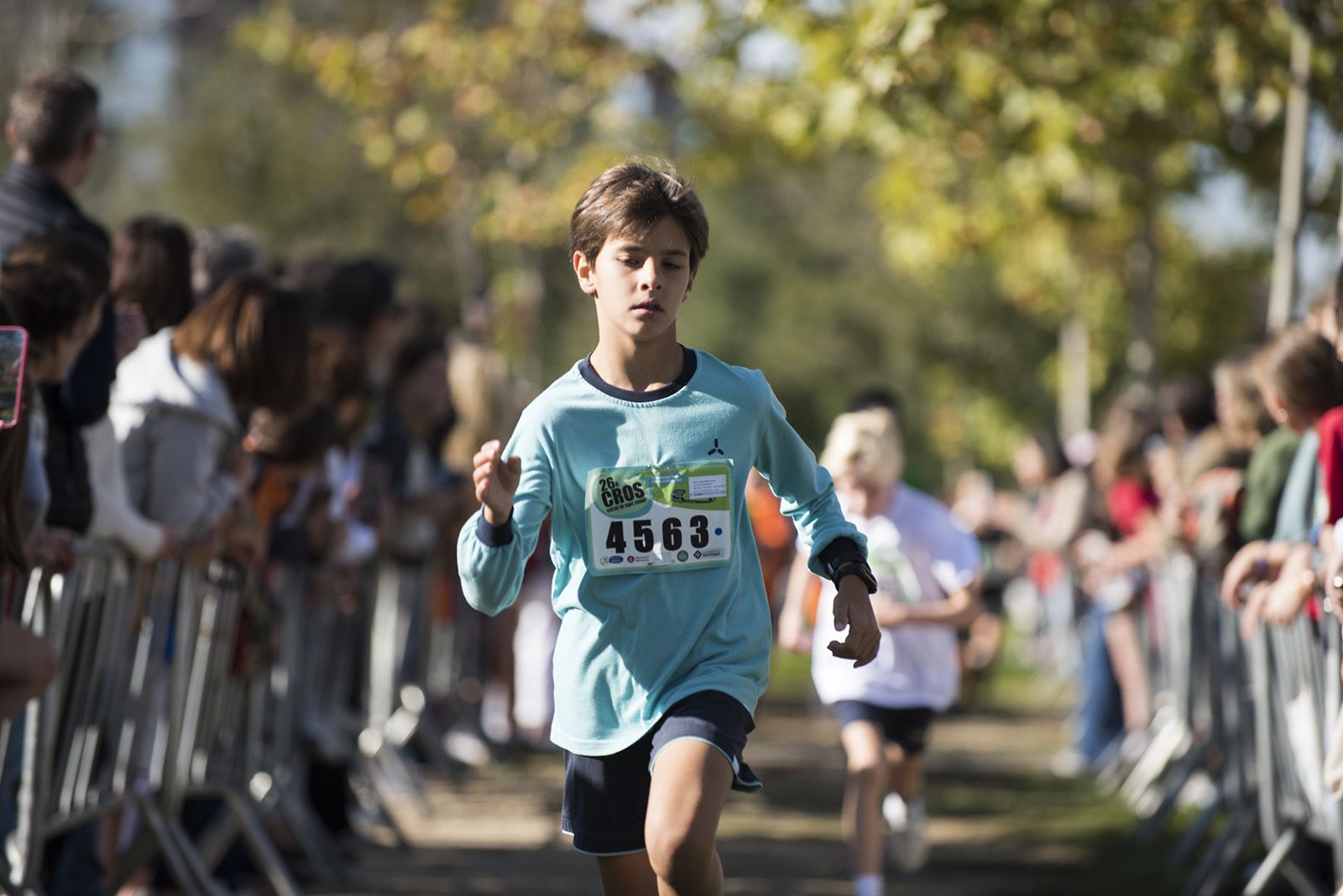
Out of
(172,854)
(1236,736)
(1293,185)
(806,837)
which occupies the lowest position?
(806,837)

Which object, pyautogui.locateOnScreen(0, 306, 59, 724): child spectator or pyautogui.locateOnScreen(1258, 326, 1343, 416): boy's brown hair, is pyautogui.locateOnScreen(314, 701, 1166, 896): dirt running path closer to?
pyautogui.locateOnScreen(1258, 326, 1343, 416): boy's brown hair

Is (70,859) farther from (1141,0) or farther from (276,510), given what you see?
(1141,0)

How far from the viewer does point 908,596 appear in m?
7.78

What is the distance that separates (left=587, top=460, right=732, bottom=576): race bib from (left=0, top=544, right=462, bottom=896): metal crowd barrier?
1666 millimetres

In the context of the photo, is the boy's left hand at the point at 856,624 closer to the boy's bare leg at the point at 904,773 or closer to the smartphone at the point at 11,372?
the smartphone at the point at 11,372

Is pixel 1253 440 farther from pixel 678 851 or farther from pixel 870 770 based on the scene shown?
pixel 678 851

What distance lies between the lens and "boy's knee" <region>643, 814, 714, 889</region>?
13.6ft

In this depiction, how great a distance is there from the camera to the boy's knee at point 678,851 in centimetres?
415

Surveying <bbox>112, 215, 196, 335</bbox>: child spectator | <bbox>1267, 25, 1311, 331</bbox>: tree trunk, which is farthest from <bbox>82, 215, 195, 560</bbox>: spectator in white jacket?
<bbox>1267, 25, 1311, 331</bbox>: tree trunk

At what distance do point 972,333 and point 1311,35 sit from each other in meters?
34.9

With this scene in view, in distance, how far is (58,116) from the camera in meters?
6.14

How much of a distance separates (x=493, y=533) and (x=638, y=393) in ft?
1.67

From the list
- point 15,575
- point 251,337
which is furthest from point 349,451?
point 15,575

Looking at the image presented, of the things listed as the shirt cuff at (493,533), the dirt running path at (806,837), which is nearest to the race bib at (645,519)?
the shirt cuff at (493,533)
